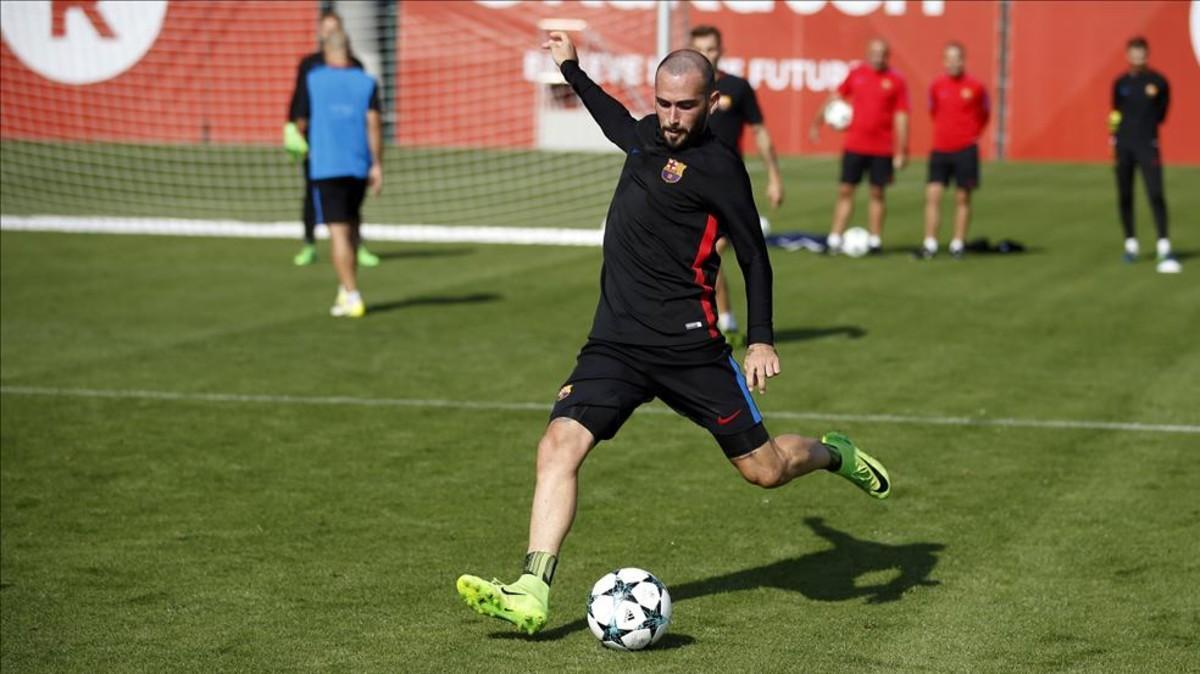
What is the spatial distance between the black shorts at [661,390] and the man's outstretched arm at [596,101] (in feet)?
2.83

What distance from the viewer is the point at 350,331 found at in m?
14.9

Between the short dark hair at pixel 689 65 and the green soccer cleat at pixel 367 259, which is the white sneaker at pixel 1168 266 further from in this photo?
the short dark hair at pixel 689 65

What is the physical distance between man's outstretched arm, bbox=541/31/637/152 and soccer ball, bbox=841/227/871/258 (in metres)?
12.9

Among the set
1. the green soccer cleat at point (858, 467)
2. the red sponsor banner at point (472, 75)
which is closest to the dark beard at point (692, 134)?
the green soccer cleat at point (858, 467)

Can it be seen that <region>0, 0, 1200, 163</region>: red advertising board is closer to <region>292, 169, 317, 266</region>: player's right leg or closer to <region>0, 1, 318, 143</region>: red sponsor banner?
<region>0, 1, 318, 143</region>: red sponsor banner

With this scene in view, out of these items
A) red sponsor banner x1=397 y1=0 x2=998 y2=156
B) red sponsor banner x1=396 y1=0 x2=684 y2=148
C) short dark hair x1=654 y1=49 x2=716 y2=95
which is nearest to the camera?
short dark hair x1=654 y1=49 x2=716 y2=95

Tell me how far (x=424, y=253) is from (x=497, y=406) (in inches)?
373

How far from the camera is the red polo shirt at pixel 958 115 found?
67.9 ft

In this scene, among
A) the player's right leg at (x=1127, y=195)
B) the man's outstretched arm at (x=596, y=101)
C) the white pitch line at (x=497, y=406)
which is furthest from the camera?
the player's right leg at (x=1127, y=195)

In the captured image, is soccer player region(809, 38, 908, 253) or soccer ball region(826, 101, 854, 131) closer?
soccer player region(809, 38, 908, 253)

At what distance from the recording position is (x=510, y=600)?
20.8ft

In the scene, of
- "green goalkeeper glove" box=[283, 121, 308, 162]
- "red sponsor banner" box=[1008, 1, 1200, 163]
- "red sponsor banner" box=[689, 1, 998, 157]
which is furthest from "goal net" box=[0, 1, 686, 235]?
"red sponsor banner" box=[1008, 1, 1200, 163]

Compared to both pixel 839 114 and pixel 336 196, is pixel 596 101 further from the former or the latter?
pixel 839 114

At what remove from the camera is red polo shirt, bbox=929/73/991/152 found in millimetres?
20688
